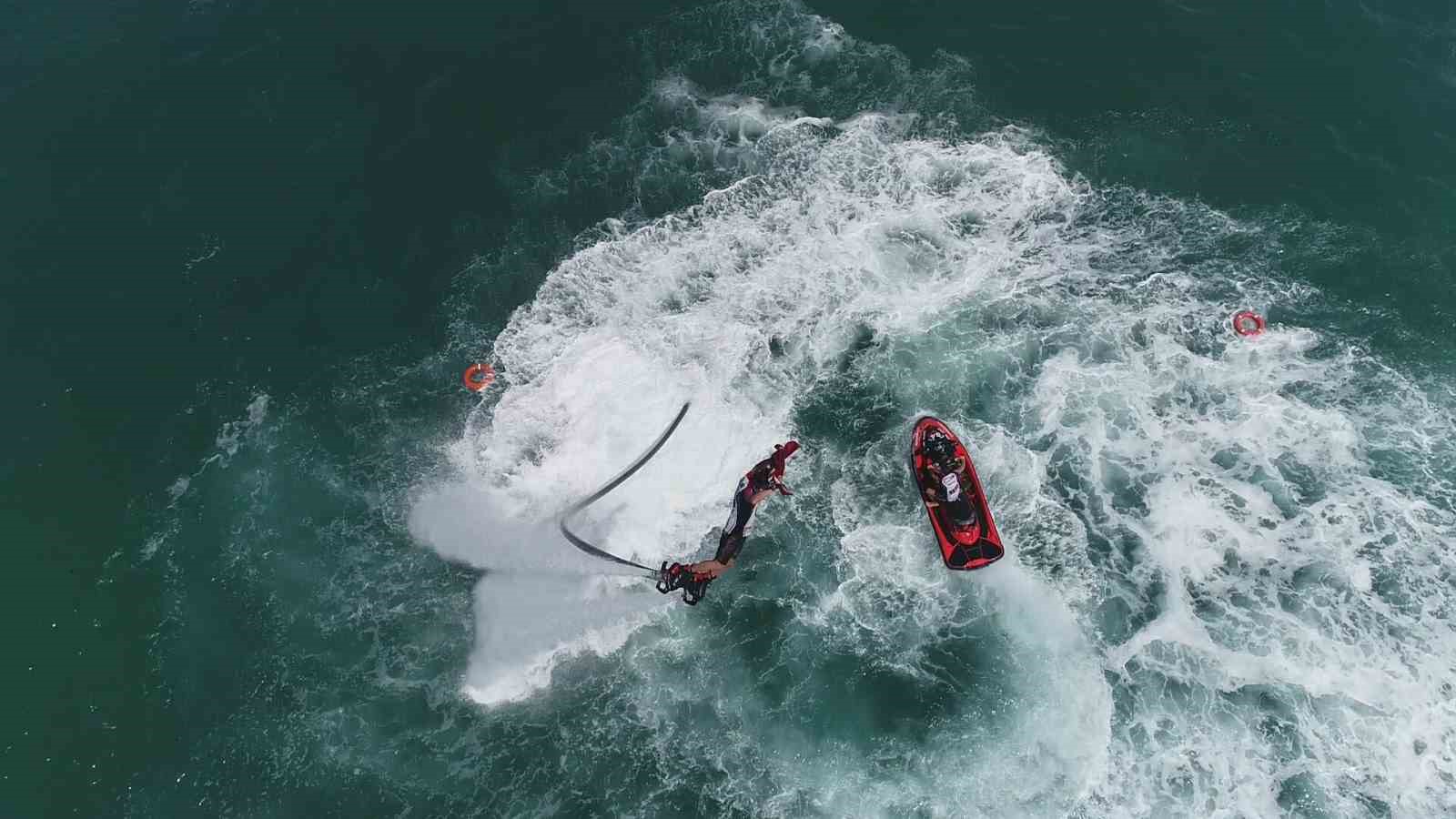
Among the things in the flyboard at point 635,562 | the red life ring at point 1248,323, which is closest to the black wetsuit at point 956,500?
the flyboard at point 635,562

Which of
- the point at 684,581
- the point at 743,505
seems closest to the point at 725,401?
the point at 743,505

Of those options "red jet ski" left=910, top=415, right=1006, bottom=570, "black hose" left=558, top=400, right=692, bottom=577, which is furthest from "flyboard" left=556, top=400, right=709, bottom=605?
"red jet ski" left=910, top=415, right=1006, bottom=570

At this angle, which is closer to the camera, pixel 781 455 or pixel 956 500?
pixel 781 455

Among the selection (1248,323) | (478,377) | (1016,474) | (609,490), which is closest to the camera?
(609,490)

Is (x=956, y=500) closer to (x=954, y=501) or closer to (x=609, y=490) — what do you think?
(x=954, y=501)

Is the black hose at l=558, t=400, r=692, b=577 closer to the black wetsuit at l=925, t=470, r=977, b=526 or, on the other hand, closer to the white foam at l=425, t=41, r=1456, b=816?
the white foam at l=425, t=41, r=1456, b=816

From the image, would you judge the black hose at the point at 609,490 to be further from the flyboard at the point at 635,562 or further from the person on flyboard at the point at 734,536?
the person on flyboard at the point at 734,536

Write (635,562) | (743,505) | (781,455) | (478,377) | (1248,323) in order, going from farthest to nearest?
(1248,323) < (478,377) < (635,562) < (743,505) < (781,455)

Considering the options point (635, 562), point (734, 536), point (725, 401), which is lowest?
point (635, 562)
